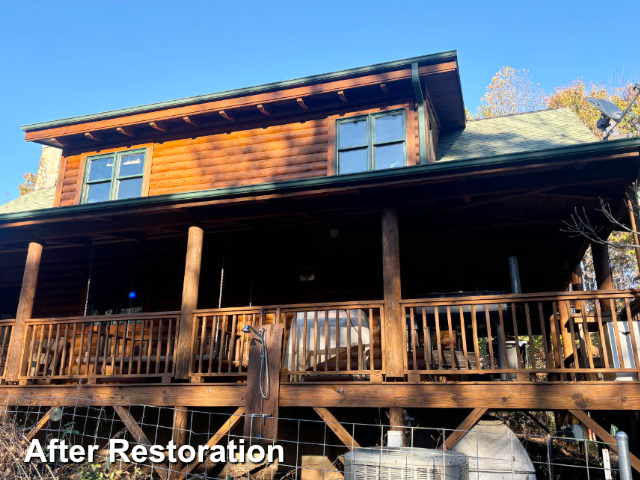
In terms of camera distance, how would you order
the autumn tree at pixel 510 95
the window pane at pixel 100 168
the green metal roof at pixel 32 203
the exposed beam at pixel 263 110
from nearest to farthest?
the exposed beam at pixel 263 110
the window pane at pixel 100 168
the green metal roof at pixel 32 203
the autumn tree at pixel 510 95

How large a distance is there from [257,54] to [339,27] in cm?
381

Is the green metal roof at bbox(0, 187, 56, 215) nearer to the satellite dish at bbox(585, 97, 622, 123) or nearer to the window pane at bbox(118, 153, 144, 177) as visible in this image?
the window pane at bbox(118, 153, 144, 177)

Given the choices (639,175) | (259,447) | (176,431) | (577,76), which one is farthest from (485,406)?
(577,76)

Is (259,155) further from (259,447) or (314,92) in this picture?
(259,447)

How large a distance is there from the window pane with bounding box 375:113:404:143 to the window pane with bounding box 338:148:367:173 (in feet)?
1.27

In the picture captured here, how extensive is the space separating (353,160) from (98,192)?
5.50m

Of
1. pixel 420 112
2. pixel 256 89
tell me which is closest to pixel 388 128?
pixel 420 112

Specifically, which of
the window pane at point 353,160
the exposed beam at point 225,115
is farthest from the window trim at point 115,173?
the window pane at point 353,160

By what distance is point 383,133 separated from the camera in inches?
421

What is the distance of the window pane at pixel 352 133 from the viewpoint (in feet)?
35.4

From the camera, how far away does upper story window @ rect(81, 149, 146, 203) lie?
12.1 m

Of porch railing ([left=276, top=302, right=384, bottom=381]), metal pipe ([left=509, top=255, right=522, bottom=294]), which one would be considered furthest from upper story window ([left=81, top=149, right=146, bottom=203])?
metal pipe ([left=509, top=255, right=522, bottom=294])

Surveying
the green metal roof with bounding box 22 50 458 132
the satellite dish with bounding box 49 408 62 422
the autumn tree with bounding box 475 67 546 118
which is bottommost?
the satellite dish with bounding box 49 408 62 422

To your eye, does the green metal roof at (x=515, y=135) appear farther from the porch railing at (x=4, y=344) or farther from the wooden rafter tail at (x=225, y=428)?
the porch railing at (x=4, y=344)
